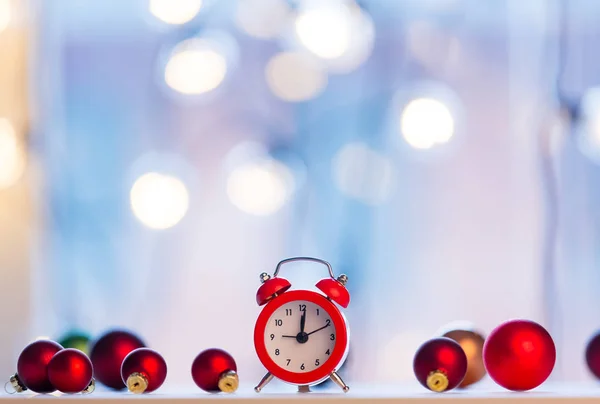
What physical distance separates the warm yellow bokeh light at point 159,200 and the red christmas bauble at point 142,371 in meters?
0.35

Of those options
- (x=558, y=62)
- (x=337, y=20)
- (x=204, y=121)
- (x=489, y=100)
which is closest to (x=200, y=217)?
(x=204, y=121)

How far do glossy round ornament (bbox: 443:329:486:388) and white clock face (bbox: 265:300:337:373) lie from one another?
23cm

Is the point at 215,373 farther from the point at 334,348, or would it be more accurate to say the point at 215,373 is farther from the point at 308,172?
the point at 308,172

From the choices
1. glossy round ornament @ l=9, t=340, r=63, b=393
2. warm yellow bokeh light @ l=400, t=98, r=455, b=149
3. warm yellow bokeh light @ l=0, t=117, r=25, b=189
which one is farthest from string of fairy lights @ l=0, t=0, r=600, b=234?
glossy round ornament @ l=9, t=340, r=63, b=393

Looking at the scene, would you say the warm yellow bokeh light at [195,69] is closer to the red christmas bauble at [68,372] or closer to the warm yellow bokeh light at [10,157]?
the warm yellow bokeh light at [10,157]

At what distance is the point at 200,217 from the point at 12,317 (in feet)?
1.36

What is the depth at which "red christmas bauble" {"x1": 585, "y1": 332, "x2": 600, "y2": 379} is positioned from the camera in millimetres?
1198

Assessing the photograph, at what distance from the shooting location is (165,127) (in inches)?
57.4

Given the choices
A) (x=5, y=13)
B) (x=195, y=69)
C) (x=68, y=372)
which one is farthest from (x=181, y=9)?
(x=68, y=372)

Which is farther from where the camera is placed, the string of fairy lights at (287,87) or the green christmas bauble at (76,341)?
the string of fairy lights at (287,87)

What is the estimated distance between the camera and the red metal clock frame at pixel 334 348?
1118mm

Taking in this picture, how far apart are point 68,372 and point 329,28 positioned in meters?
0.79

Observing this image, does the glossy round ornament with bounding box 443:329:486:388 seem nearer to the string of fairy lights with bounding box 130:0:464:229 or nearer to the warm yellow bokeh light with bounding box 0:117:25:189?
the string of fairy lights with bounding box 130:0:464:229

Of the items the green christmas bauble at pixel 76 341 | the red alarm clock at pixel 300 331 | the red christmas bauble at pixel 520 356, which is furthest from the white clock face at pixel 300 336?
the green christmas bauble at pixel 76 341
